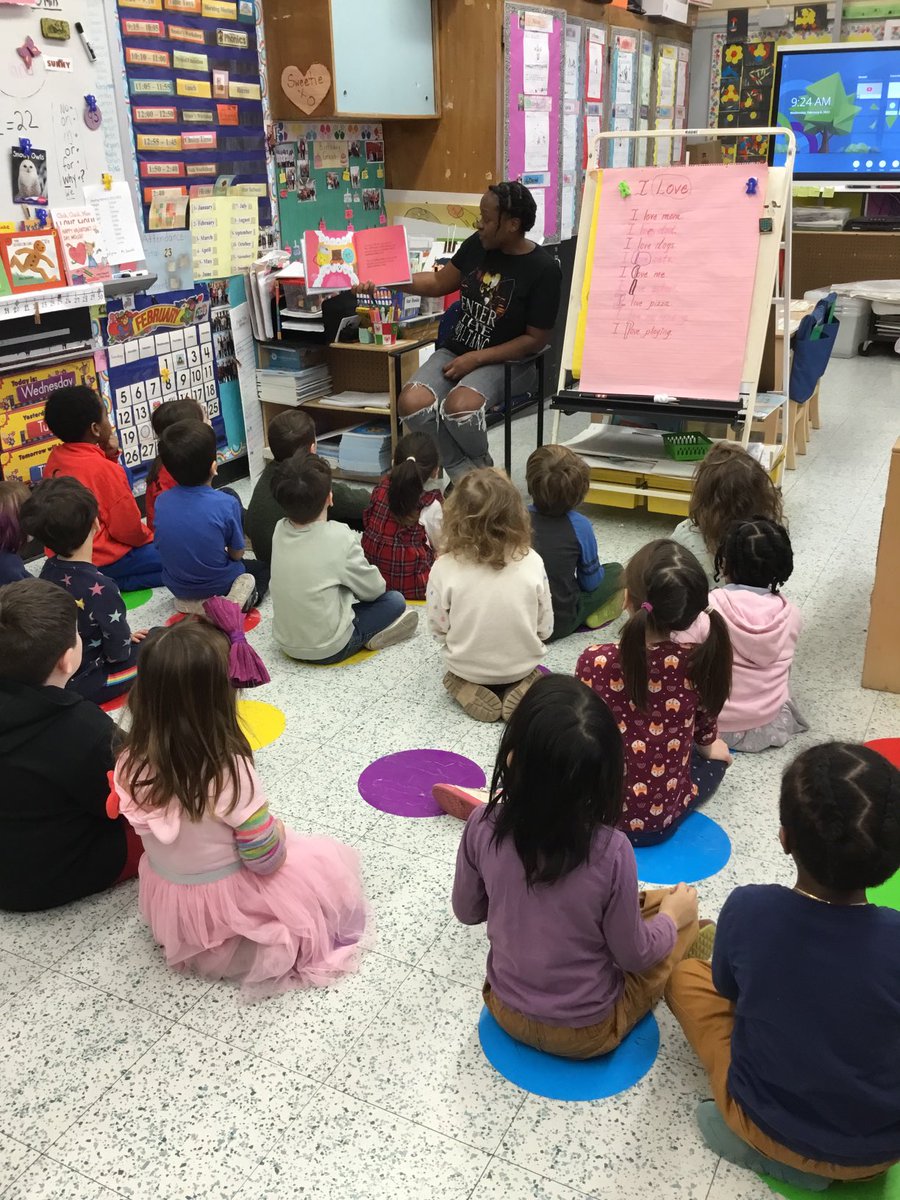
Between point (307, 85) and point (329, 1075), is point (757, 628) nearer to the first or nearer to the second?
point (329, 1075)

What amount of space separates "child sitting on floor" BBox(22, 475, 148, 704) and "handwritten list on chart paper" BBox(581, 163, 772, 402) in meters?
2.14

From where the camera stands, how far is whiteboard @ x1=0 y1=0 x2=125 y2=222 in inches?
129

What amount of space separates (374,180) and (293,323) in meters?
1.19

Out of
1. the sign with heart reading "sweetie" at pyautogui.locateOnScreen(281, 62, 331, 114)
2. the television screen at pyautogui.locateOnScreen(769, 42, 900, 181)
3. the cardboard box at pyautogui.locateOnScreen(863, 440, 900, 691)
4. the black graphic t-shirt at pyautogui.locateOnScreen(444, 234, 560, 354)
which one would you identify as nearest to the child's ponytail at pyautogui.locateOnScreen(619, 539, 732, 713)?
the cardboard box at pyautogui.locateOnScreen(863, 440, 900, 691)

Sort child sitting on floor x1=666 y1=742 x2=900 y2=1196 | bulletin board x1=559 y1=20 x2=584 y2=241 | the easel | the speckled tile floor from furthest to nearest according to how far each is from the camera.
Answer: bulletin board x1=559 y1=20 x2=584 y2=241, the easel, the speckled tile floor, child sitting on floor x1=666 y1=742 x2=900 y2=1196

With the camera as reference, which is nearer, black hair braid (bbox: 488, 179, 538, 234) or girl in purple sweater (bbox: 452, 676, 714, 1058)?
girl in purple sweater (bbox: 452, 676, 714, 1058)

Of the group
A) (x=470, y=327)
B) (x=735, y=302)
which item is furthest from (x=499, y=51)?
(x=735, y=302)

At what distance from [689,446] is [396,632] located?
5.36 ft

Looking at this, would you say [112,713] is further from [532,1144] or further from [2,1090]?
[532,1144]

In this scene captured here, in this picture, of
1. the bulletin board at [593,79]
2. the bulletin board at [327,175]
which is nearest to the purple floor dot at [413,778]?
the bulletin board at [327,175]

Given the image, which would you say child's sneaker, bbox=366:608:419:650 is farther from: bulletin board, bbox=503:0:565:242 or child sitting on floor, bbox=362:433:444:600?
bulletin board, bbox=503:0:565:242

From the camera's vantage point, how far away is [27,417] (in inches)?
→ 141

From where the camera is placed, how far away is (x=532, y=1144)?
1.51 meters

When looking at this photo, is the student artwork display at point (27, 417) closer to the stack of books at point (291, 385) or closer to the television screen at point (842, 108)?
the stack of books at point (291, 385)
